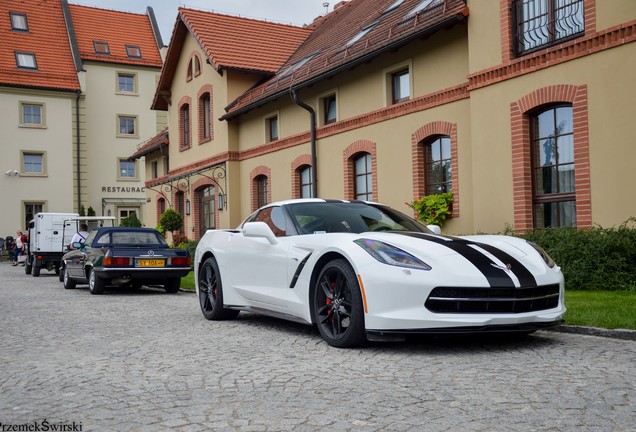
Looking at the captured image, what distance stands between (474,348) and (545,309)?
68 centimetres

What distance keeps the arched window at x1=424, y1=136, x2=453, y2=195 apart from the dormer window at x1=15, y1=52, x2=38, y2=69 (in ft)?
107

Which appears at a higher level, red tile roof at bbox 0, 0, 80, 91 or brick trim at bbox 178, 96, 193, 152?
red tile roof at bbox 0, 0, 80, 91

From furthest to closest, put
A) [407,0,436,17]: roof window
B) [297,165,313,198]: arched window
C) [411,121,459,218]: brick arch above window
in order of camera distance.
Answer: [297,165,313,198]: arched window → [407,0,436,17]: roof window → [411,121,459,218]: brick arch above window

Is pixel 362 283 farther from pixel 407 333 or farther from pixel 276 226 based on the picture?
pixel 276 226

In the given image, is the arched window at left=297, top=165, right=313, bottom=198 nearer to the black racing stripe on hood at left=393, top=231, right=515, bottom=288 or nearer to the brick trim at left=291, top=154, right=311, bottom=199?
the brick trim at left=291, top=154, right=311, bottom=199

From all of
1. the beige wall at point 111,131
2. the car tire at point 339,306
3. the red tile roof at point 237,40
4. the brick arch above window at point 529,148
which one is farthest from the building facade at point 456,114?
the beige wall at point 111,131

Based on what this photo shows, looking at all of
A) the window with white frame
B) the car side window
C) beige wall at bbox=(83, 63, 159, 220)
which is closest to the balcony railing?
the car side window

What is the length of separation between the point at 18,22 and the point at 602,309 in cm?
4346

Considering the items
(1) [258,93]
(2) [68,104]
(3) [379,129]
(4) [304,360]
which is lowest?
(4) [304,360]

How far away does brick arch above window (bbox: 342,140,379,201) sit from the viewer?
57.2ft

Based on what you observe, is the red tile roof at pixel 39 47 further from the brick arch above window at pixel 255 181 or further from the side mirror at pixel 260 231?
the side mirror at pixel 260 231

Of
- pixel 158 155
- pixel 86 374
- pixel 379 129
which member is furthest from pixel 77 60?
pixel 86 374

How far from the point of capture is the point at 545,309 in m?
6.13

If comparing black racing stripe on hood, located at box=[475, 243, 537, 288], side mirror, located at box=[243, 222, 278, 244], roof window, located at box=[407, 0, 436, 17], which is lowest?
black racing stripe on hood, located at box=[475, 243, 537, 288]
